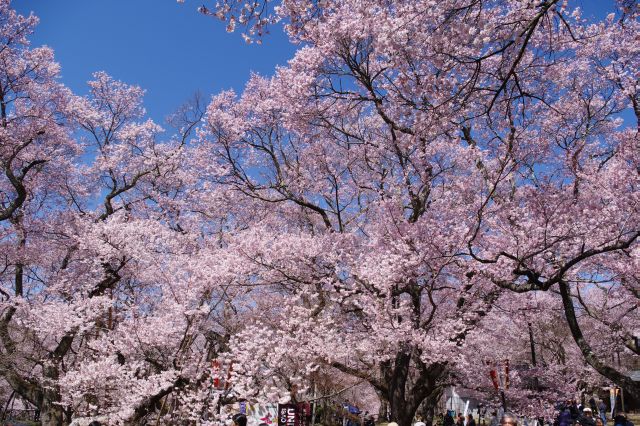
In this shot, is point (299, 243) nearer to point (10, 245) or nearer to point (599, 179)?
point (599, 179)

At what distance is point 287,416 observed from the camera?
1201cm

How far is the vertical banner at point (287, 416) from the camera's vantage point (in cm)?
1193

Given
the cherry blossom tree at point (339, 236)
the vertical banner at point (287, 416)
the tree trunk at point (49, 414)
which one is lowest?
the tree trunk at point (49, 414)

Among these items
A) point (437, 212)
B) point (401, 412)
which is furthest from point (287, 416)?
point (437, 212)

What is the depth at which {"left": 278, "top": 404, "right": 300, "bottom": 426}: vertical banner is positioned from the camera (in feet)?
39.1

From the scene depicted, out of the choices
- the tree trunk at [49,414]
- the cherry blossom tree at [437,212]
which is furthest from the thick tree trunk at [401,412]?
the tree trunk at [49,414]

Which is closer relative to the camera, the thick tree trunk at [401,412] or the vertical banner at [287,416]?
the thick tree trunk at [401,412]

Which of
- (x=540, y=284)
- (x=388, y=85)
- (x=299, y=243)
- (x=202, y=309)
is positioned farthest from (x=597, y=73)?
(x=202, y=309)

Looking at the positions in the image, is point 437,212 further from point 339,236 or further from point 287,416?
point 287,416

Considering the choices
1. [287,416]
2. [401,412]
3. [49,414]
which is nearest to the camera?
[401,412]

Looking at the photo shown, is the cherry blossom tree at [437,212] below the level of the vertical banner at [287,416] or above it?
above

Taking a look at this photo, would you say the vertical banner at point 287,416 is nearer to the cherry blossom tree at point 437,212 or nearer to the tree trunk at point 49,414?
the cherry blossom tree at point 437,212

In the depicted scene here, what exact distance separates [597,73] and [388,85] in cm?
565

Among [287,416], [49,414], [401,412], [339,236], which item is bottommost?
[49,414]
